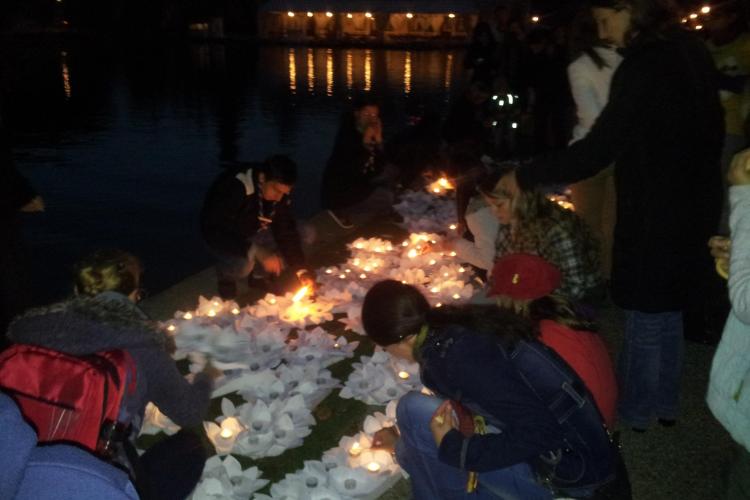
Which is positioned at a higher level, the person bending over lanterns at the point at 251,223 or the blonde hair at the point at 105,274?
the blonde hair at the point at 105,274

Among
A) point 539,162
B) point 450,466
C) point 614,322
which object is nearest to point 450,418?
point 450,466

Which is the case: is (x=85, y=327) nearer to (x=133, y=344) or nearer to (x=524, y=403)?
(x=133, y=344)

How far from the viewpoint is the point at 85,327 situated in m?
2.61

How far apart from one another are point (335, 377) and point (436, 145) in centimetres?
598

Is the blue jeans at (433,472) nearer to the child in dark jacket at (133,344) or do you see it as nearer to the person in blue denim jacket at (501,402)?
the person in blue denim jacket at (501,402)

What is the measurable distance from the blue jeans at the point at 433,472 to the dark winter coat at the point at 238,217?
9.60ft

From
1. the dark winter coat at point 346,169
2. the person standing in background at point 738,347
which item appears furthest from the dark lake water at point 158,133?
the person standing in background at point 738,347

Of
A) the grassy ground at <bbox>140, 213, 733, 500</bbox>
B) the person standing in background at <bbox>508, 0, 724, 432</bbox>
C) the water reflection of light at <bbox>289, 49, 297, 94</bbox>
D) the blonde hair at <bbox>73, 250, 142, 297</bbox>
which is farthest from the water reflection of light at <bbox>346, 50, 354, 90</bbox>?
the blonde hair at <bbox>73, 250, 142, 297</bbox>

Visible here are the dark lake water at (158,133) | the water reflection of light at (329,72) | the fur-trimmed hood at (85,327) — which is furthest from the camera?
the water reflection of light at (329,72)

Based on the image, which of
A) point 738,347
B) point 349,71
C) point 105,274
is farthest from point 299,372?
point 349,71

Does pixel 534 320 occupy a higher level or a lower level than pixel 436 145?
higher

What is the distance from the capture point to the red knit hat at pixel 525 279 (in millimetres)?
3070

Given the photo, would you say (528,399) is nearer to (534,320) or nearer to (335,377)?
(534,320)

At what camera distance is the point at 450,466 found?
3061 mm
